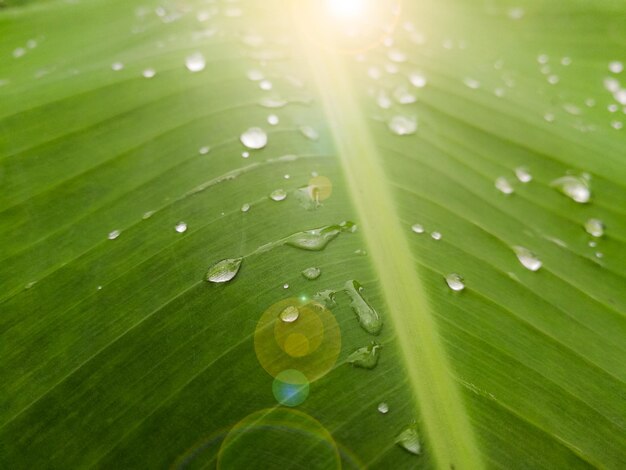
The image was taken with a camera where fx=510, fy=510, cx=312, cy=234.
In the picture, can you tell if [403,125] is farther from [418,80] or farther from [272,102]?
[272,102]

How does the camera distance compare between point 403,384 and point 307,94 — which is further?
point 307,94

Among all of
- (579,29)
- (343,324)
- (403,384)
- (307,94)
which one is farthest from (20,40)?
(579,29)

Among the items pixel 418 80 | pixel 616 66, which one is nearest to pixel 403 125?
pixel 418 80

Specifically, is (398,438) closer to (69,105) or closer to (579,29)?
(69,105)

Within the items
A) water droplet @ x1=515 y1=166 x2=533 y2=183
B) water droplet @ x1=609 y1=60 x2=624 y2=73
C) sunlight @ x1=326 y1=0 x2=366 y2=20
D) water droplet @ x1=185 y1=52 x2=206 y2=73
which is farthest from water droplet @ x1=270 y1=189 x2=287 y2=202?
water droplet @ x1=609 y1=60 x2=624 y2=73

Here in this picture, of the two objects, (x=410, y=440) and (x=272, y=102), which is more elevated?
(x=272, y=102)

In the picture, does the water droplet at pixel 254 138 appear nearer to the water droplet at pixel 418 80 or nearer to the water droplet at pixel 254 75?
the water droplet at pixel 254 75

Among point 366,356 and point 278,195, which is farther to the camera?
point 278,195

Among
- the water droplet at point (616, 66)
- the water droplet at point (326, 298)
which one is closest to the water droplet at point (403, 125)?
the water droplet at point (326, 298)
